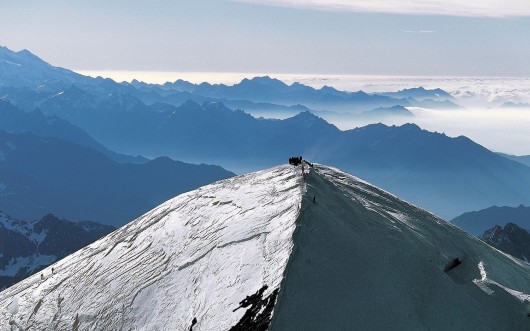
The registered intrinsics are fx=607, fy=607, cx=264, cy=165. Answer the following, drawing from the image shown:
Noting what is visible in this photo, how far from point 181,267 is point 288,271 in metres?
6.36

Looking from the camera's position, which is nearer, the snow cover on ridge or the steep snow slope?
the steep snow slope

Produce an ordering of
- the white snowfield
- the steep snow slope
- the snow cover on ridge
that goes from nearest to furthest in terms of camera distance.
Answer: the steep snow slope, the white snowfield, the snow cover on ridge

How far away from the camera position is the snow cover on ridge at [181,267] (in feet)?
76.5

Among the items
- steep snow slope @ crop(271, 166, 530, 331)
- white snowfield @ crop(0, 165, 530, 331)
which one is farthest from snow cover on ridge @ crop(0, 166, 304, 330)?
steep snow slope @ crop(271, 166, 530, 331)

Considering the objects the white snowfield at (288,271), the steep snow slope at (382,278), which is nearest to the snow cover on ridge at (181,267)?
the white snowfield at (288,271)

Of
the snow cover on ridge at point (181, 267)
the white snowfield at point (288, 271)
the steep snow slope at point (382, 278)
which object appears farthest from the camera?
the snow cover on ridge at point (181, 267)

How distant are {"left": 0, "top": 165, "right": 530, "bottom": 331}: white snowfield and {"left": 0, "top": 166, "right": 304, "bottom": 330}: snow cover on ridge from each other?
7cm

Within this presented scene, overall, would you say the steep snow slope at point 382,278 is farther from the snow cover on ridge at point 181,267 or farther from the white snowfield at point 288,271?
the snow cover on ridge at point 181,267

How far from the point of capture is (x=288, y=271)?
22.3 m

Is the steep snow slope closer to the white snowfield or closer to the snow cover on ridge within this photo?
the white snowfield

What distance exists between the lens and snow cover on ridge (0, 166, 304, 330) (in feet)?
76.5

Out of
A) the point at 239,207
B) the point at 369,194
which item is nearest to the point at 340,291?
the point at 239,207

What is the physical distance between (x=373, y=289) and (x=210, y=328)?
6.34m

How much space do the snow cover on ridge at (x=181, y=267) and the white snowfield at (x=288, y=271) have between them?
66mm
